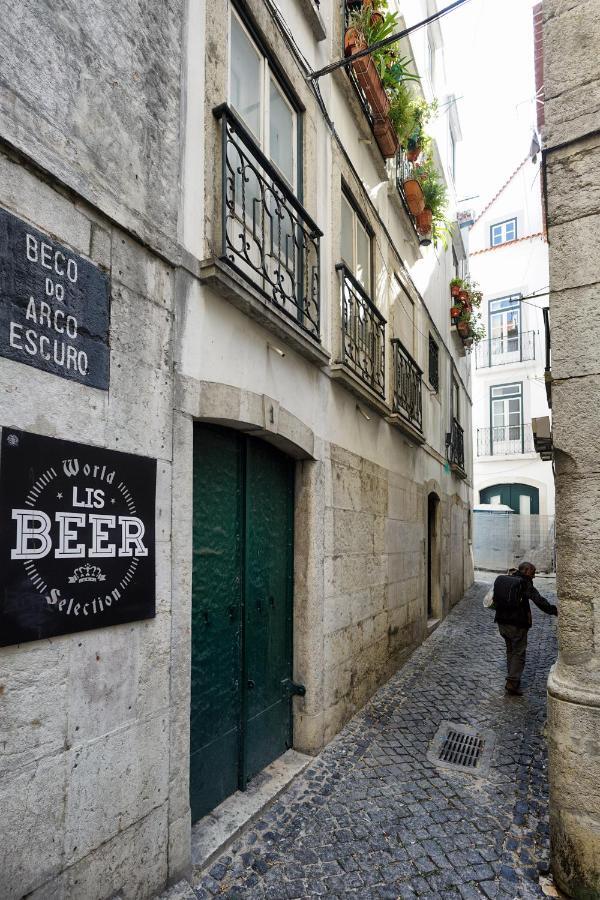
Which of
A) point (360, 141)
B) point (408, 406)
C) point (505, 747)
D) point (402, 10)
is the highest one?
point (402, 10)

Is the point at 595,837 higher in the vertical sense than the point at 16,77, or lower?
lower

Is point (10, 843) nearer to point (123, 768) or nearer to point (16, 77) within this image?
point (123, 768)

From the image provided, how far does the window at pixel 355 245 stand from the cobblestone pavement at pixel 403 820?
4.39m

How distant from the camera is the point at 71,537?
7.72 feet

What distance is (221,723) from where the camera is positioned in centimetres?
367

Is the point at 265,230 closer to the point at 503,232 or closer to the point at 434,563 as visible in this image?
the point at 434,563

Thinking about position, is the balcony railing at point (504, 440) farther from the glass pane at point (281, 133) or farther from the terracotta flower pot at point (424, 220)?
the glass pane at point (281, 133)

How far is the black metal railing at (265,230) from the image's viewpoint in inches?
138

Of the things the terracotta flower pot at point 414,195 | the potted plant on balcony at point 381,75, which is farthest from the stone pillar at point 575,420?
the terracotta flower pot at point 414,195

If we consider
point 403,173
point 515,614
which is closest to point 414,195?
point 403,173

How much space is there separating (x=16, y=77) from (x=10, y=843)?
113 inches

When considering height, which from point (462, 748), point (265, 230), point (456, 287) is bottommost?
point (462, 748)

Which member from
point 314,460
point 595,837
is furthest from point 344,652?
point 595,837

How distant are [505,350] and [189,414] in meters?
18.9
